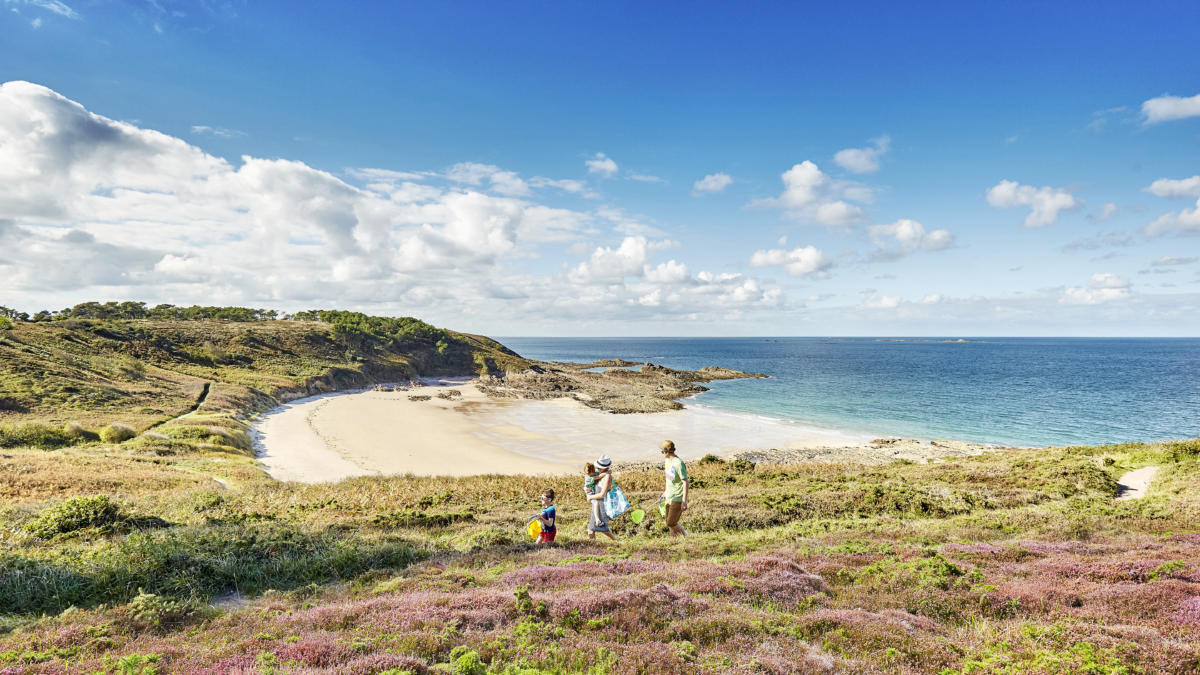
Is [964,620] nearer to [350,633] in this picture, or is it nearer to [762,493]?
[350,633]

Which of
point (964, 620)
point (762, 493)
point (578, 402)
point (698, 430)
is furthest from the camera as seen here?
point (578, 402)

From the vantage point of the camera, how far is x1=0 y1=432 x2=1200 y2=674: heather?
5898 millimetres

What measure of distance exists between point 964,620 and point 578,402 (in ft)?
195

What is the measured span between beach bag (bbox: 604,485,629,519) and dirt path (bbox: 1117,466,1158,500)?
19.3m

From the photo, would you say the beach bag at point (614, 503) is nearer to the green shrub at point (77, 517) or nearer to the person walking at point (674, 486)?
the person walking at point (674, 486)

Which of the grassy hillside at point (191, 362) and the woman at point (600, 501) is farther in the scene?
the grassy hillside at point (191, 362)

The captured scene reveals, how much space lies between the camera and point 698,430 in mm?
48219

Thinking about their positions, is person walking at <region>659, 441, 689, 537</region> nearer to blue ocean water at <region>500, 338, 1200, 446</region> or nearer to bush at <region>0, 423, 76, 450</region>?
bush at <region>0, 423, 76, 450</region>

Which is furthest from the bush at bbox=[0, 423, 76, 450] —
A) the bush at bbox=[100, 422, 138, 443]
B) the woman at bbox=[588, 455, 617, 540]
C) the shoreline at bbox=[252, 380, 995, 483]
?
the woman at bbox=[588, 455, 617, 540]

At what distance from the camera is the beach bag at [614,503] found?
40.3 feet

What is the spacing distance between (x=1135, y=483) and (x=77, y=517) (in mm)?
35813

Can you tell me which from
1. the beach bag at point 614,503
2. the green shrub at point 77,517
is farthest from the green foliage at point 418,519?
the green shrub at point 77,517

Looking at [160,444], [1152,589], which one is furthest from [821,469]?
[160,444]

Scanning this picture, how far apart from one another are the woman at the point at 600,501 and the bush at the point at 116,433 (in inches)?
1340
